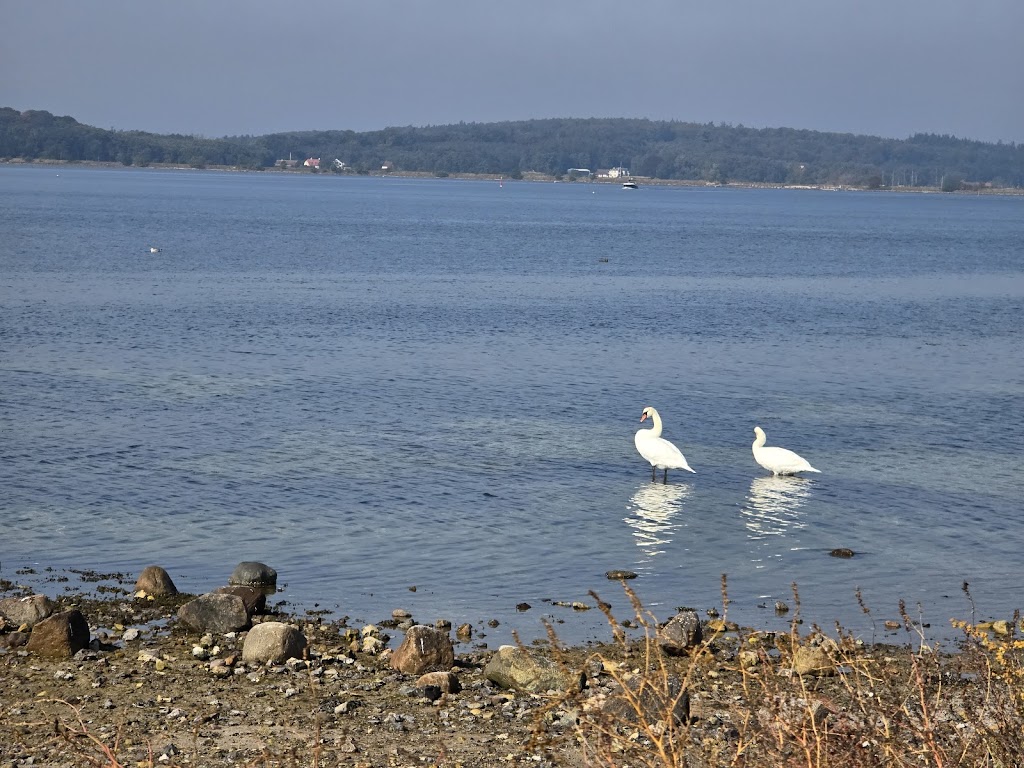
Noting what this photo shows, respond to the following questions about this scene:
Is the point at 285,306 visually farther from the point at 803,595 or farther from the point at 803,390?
the point at 803,595

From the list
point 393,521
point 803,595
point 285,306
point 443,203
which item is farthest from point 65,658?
point 443,203

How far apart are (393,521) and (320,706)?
6934 millimetres

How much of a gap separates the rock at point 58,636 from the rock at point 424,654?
277 centimetres

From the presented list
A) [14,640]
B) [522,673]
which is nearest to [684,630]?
[522,673]

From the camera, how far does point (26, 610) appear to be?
1197 cm

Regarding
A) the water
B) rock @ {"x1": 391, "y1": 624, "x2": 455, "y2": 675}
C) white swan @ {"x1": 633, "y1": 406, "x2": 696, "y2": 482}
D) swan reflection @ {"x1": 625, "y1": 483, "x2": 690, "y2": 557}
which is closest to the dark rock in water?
the water

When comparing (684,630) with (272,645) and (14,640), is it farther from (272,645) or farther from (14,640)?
(14,640)

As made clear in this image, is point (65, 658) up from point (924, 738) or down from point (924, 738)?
down

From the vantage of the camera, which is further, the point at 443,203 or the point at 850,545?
the point at 443,203

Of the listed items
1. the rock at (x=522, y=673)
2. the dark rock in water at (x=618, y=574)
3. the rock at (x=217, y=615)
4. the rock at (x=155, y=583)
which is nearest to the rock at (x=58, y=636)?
the rock at (x=217, y=615)

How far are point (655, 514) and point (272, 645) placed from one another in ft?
25.4

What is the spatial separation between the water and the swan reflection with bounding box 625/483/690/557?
0.06m

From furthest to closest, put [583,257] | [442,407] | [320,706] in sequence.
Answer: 1. [583,257]
2. [442,407]
3. [320,706]

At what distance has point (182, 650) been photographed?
1162 centimetres
